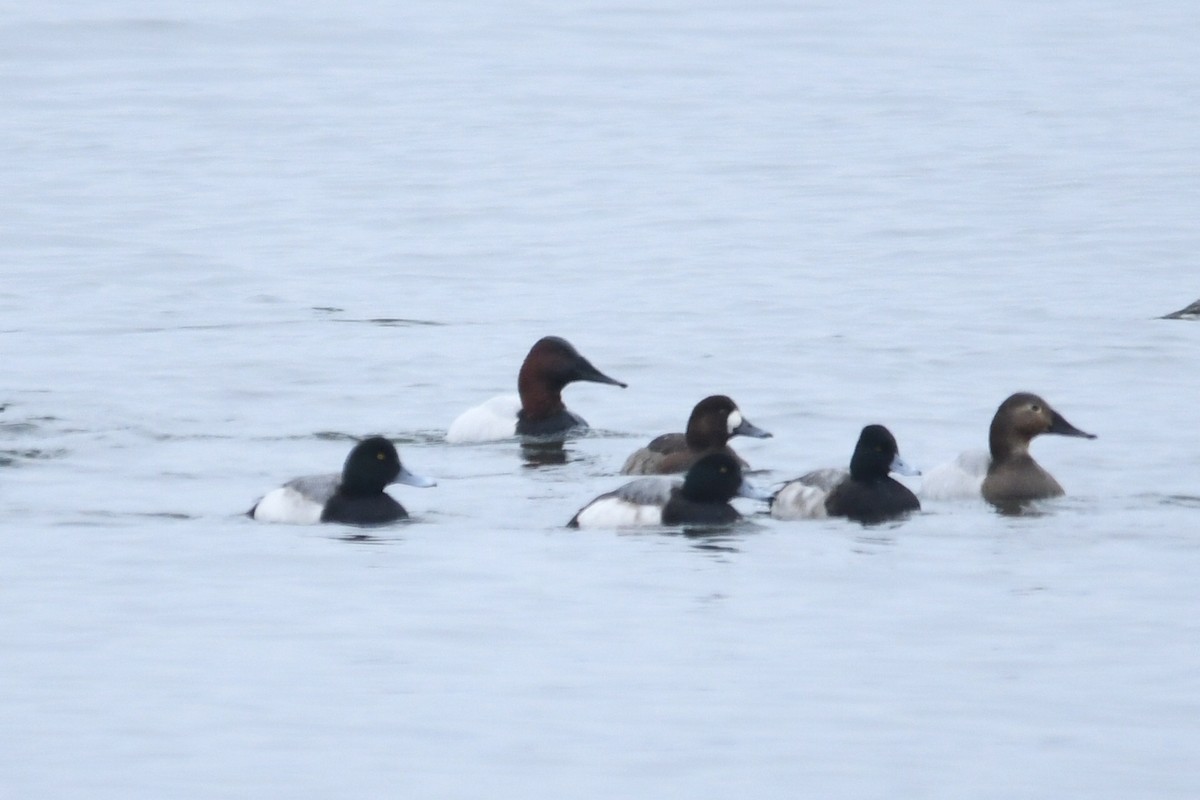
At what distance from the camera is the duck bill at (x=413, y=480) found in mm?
12266

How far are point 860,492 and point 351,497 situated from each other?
8.18ft

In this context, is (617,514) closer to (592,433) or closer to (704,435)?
(704,435)

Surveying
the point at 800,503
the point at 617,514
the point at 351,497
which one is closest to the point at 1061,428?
the point at 800,503

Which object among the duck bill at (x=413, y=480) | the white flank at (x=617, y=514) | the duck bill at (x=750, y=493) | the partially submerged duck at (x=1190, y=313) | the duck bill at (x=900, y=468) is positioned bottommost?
the white flank at (x=617, y=514)

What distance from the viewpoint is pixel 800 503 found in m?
12.2

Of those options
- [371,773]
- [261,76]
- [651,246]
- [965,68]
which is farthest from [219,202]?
[371,773]

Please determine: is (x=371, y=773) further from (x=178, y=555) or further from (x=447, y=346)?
(x=447, y=346)

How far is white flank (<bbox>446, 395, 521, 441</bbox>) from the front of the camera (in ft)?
49.6

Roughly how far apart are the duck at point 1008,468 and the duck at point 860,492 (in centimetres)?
56

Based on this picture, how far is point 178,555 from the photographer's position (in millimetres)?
11242

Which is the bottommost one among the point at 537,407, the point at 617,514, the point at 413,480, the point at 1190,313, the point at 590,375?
the point at 617,514

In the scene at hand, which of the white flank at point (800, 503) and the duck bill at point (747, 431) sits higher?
the duck bill at point (747, 431)

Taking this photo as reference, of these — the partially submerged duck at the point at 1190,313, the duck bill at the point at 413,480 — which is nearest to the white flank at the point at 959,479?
the duck bill at the point at 413,480

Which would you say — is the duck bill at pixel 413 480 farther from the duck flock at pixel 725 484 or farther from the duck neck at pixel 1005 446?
the duck neck at pixel 1005 446
